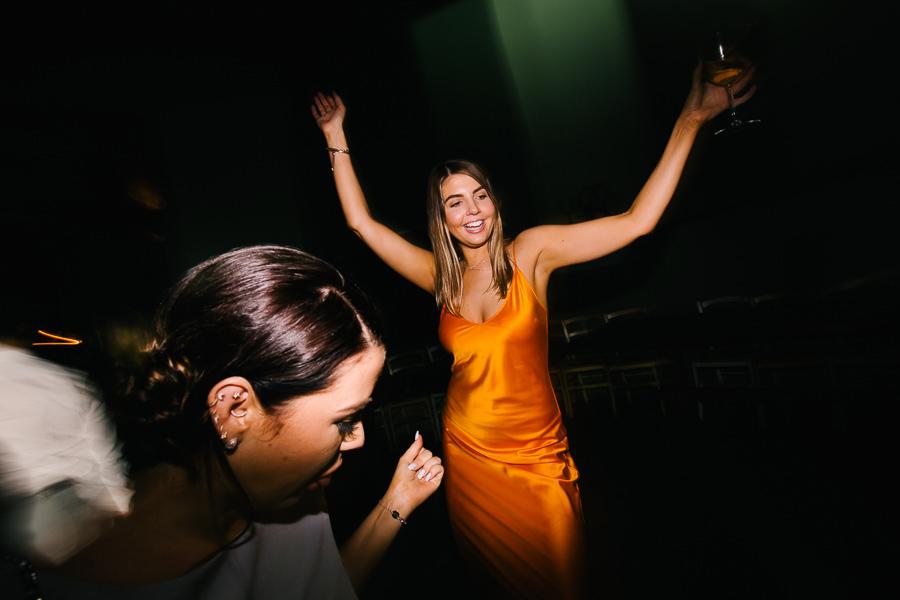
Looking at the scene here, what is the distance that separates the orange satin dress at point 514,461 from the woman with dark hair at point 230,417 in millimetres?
718

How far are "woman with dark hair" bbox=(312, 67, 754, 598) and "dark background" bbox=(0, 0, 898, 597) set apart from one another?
0.82 meters

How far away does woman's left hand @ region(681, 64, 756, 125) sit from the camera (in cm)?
139

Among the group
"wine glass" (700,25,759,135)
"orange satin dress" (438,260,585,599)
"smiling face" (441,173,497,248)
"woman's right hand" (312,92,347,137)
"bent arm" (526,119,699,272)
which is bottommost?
"orange satin dress" (438,260,585,599)

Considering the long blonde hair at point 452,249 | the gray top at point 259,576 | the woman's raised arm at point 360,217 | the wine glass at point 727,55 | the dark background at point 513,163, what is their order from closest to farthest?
the gray top at point 259,576 < the wine glass at point 727,55 < the long blonde hair at point 452,249 < the woman's raised arm at point 360,217 < the dark background at point 513,163

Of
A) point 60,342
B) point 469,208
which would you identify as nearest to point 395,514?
point 469,208

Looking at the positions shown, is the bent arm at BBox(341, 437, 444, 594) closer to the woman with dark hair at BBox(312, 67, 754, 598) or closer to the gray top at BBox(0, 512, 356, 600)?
the gray top at BBox(0, 512, 356, 600)

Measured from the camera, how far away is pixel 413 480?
4.14 ft

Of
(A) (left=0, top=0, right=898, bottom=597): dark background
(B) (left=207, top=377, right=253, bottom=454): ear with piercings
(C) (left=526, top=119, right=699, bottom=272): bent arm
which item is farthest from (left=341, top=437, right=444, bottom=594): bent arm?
(A) (left=0, top=0, right=898, bottom=597): dark background

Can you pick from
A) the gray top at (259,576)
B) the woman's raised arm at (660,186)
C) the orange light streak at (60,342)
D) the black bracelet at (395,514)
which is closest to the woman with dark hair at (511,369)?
the woman's raised arm at (660,186)

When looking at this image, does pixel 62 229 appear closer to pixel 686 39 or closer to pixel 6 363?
pixel 6 363

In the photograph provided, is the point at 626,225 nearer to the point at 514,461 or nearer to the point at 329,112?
the point at 514,461

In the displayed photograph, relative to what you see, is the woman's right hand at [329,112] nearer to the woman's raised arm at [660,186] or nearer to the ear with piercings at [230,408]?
the woman's raised arm at [660,186]

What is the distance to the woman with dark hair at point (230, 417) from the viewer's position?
74 centimetres

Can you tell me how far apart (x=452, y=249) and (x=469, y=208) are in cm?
20
